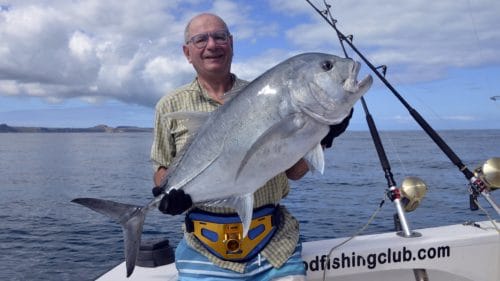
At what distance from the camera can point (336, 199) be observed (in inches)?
746

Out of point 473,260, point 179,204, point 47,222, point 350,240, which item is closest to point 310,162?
point 179,204

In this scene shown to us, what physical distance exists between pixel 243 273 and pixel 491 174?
2.25 m

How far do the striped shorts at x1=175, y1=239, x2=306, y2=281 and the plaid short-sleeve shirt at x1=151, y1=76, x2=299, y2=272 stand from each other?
0.04 meters

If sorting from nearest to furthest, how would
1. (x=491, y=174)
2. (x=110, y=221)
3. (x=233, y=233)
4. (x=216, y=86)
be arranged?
1. (x=233, y=233)
2. (x=216, y=86)
3. (x=491, y=174)
4. (x=110, y=221)

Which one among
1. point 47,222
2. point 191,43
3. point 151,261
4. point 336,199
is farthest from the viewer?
point 336,199

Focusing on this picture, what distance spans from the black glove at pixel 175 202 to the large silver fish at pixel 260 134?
1.7 inches

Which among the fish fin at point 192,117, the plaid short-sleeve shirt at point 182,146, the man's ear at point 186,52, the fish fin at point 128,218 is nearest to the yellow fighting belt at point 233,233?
the plaid short-sleeve shirt at point 182,146

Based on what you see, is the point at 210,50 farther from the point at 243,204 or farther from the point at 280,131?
the point at 243,204

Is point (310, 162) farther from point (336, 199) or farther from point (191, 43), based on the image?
point (336, 199)

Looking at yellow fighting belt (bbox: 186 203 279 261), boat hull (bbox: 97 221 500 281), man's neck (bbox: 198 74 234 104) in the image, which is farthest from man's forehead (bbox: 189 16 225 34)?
boat hull (bbox: 97 221 500 281)

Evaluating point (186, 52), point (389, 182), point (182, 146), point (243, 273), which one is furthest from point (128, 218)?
point (389, 182)

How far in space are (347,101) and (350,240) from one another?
2.23 m

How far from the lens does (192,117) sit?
2996mm

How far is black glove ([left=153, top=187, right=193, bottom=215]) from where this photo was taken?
9.25 ft
